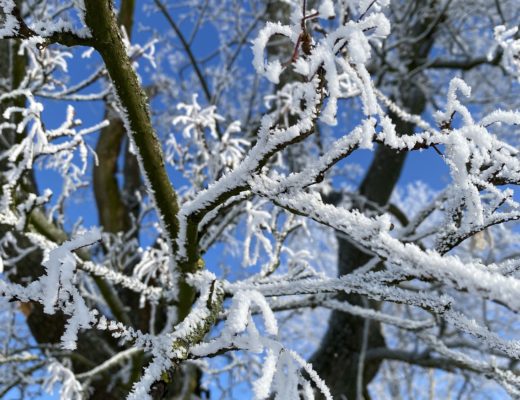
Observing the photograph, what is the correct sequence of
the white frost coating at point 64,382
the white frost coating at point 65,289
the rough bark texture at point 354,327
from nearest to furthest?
the white frost coating at point 65,289, the white frost coating at point 64,382, the rough bark texture at point 354,327

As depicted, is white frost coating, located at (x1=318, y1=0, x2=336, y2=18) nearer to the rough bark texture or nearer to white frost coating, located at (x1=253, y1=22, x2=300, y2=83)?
white frost coating, located at (x1=253, y1=22, x2=300, y2=83)

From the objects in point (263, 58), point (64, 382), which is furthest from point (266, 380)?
point (64, 382)

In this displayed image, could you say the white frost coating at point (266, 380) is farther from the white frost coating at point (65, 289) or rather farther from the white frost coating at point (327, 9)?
the white frost coating at point (327, 9)

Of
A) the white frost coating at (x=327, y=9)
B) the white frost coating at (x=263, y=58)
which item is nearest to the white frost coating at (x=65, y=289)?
the white frost coating at (x=263, y=58)

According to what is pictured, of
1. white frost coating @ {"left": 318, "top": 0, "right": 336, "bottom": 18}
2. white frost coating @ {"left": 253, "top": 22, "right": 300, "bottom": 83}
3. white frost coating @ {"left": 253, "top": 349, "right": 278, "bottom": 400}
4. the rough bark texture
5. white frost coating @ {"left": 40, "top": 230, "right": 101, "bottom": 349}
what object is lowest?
Answer: white frost coating @ {"left": 253, "top": 349, "right": 278, "bottom": 400}

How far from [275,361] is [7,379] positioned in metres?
4.37

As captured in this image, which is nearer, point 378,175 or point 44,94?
point 44,94

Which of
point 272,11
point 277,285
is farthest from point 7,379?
point 272,11

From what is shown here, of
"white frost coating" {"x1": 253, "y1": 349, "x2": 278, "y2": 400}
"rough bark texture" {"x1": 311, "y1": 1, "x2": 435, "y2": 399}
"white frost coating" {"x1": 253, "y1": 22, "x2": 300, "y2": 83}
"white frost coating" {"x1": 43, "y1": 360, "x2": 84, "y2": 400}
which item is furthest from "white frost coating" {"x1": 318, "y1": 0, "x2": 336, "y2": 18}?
"rough bark texture" {"x1": 311, "y1": 1, "x2": 435, "y2": 399}

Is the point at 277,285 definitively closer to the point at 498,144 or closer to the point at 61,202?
the point at 498,144

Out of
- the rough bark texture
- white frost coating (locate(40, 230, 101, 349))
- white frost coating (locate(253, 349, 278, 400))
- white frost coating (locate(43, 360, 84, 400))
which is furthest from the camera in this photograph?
the rough bark texture

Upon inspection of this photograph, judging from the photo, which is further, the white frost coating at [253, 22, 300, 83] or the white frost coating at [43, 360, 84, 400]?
the white frost coating at [43, 360, 84, 400]

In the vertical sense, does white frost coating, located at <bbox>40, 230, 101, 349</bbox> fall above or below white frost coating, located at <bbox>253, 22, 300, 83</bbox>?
below

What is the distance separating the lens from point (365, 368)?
18.0 ft
